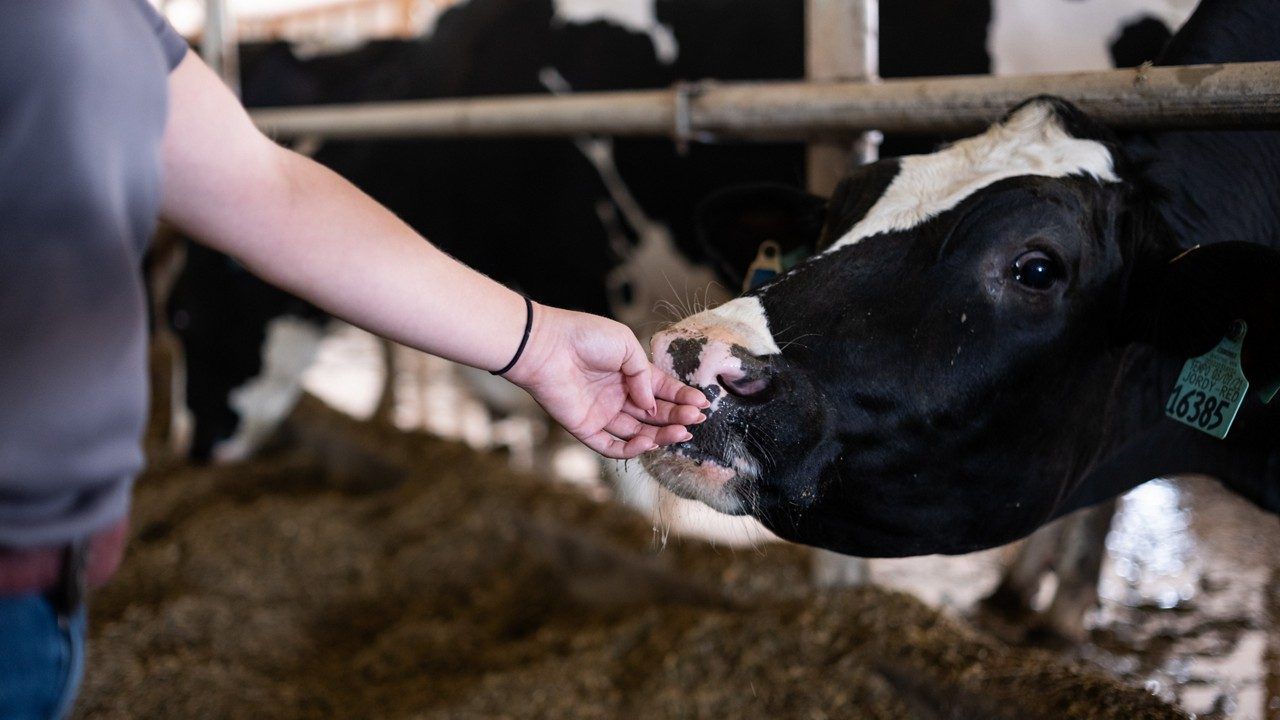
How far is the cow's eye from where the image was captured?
1392 millimetres

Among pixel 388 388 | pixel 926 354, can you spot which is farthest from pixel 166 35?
pixel 388 388

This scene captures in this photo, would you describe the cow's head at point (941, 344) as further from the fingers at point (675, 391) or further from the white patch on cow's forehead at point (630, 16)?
the white patch on cow's forehead at point (630, 16)

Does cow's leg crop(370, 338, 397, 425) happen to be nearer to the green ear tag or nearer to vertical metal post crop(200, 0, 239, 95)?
vertical metal post crop(200, 0, 239, 95)

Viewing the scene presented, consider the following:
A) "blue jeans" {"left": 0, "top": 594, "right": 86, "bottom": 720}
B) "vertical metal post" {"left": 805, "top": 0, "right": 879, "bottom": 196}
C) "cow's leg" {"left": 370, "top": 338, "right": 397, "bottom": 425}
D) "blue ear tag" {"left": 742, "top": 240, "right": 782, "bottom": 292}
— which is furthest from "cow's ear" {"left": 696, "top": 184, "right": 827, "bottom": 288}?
"cow's leg" {"left": 370, "top": 338, "right": 397, "bottom": 425}

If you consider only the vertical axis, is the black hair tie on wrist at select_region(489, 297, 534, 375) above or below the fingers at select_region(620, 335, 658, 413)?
above

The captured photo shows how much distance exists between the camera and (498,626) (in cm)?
262

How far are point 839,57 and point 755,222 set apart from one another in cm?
42

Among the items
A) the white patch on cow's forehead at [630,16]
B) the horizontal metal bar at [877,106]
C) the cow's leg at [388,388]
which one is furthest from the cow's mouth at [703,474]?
the cow's leg at [388,388]

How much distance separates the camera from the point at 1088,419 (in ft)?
5.11

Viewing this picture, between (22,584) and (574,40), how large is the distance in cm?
310

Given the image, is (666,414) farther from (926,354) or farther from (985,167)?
(985,167)

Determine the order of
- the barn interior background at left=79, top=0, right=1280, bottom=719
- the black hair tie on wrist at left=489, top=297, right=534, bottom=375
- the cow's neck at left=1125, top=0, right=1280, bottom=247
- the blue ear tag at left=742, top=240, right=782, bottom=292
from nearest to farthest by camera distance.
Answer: the black hair tie on wrist at left=489, top=297, right=534, bottom=375
the cow's neck at left=1125, top=0, right=1280, bottom=247
the blue ear tag at left=742, top=240, right=782, bottom=292
the barn interior background at left=79, top=0, right=1280, bottom=719

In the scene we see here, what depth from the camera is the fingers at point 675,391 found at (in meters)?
1.21

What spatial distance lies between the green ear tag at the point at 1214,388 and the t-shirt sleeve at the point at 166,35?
1375 millimetres
